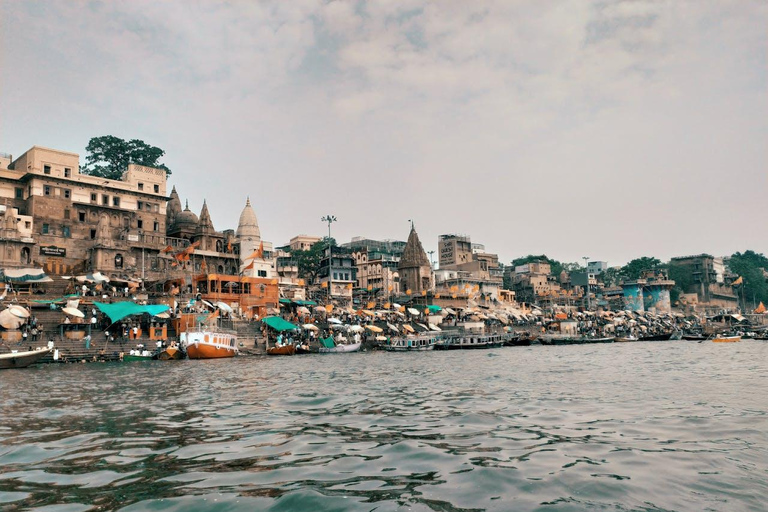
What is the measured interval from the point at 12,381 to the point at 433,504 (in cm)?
2234

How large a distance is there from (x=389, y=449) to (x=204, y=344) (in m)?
31.7

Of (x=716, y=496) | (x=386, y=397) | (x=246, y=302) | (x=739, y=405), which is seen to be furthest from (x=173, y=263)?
(x=716, y=496)

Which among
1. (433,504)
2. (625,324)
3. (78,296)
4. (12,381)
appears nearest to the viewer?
(433,504)

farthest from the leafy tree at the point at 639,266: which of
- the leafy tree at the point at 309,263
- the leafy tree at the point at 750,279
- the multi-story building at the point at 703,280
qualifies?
the leafy tree at the point at 309,263

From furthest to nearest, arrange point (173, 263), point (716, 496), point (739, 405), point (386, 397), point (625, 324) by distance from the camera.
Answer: point (625, 324), point (173, 263), point (386, 397), point (739, 405), point (716, 496)

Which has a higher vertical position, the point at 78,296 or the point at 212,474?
the point at 78,296

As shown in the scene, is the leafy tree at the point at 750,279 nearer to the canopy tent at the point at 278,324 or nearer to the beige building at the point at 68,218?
the canopy tent at the point at 278,324

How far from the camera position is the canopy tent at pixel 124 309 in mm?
39812

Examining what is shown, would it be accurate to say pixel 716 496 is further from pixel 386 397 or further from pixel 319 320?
pixel 319 320

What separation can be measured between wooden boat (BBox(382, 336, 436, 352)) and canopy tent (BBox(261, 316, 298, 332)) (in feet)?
28.6

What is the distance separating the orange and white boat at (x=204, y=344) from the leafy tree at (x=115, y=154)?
40812 millimetres

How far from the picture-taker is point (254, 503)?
20.4 feet

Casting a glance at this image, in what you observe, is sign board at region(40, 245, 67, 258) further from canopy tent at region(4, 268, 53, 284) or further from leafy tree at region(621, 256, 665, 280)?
leafy tree at region(621, 256, 665, 280)

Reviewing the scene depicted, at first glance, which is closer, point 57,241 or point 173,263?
point 57,241
